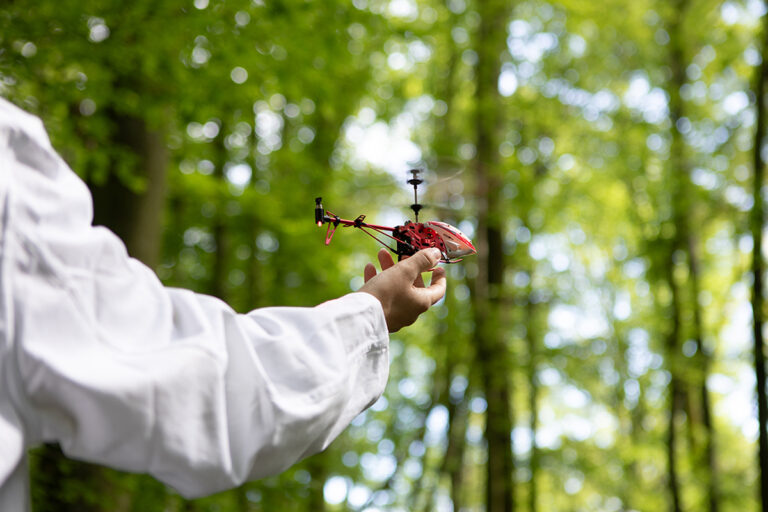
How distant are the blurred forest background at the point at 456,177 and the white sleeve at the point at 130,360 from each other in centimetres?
93

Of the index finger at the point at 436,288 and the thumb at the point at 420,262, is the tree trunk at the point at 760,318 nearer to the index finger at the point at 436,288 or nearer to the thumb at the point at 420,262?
the index finger at the point at 436,288

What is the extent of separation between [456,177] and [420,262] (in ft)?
2.21

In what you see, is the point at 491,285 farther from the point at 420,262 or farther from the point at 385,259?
the point at 420,262

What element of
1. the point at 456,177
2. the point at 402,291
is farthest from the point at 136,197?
the point at 402,291

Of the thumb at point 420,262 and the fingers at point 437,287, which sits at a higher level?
the thumb at point 420,262

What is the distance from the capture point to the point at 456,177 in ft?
6.34

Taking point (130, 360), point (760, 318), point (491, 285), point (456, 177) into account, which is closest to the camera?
point (130, 360)

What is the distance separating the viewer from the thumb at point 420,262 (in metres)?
1.29

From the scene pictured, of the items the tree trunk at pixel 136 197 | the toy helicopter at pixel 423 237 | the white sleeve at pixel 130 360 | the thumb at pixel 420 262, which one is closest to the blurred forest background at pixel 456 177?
the tree trunk at pixel 136 197

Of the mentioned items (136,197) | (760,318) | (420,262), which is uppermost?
(136,197)

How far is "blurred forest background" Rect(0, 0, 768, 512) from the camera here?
11.8ft

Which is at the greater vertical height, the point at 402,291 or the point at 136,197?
the point at 136,197

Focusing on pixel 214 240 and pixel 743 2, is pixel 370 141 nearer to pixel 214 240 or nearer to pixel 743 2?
pixel 214 240

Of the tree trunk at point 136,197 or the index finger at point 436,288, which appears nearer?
the index finger at point 436,288
